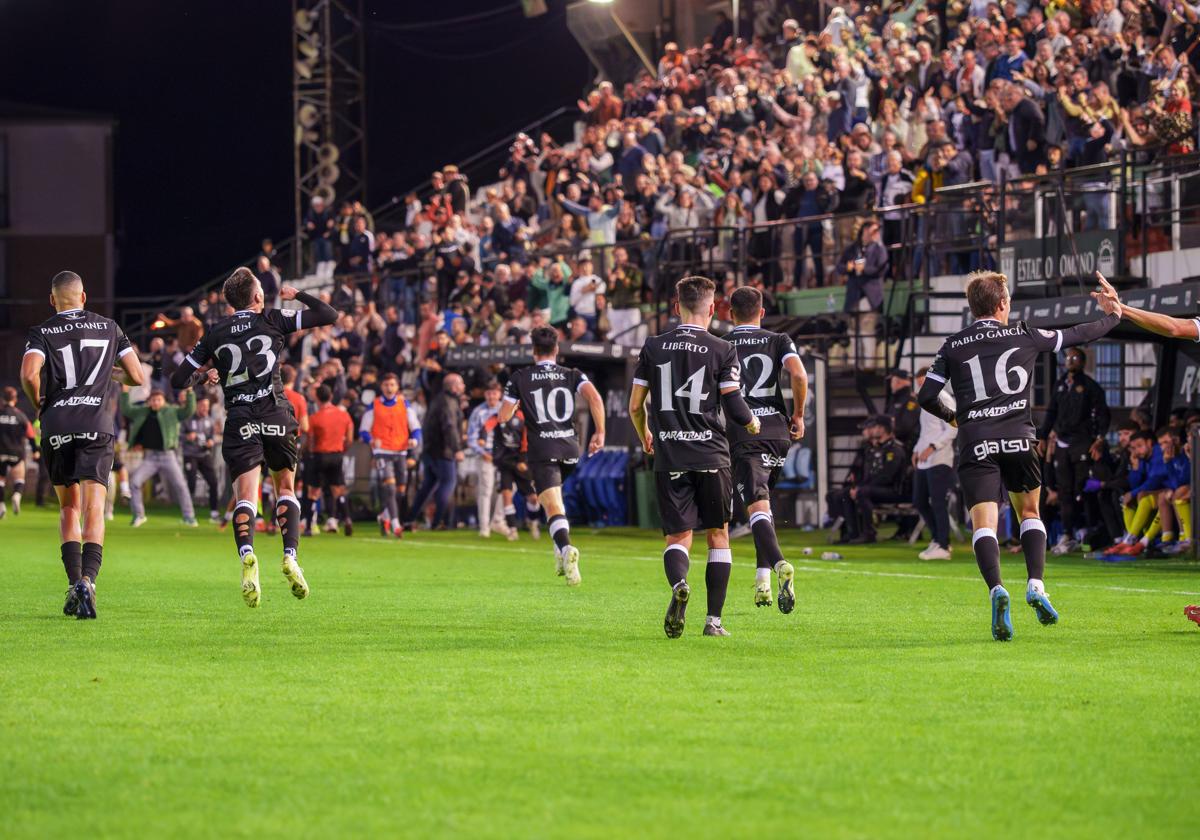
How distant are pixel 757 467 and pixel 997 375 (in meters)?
2.34

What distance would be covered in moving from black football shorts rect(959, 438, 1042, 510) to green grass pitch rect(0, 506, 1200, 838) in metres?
0.86

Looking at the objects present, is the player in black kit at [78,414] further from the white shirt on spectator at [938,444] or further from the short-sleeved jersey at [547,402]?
the white shirt on spectator at [938,444]

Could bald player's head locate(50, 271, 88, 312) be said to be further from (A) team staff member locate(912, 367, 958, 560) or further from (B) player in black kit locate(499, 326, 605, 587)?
(A) team staff member locate(912, 367, 958, 560)

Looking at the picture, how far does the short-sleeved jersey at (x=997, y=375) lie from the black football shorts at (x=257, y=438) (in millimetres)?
4710

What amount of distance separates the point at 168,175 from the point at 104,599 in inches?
1365

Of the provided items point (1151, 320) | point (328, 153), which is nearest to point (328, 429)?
point (1151, 320)

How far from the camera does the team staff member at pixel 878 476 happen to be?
20.9 m

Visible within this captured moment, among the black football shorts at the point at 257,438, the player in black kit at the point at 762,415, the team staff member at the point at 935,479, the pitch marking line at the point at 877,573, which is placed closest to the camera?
the player in black kit at the point at 762,415

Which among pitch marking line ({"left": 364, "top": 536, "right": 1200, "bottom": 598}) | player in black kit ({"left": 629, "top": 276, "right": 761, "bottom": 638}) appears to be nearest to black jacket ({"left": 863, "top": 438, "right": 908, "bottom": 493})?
pitch marking line ({"left": 364, "top": 536, "right": 1200, "bottom": 598})

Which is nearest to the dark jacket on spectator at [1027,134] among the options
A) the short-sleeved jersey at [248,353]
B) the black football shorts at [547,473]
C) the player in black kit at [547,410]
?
the player in black kit at [547,410]

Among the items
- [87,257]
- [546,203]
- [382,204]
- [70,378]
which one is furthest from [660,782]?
[87,257]

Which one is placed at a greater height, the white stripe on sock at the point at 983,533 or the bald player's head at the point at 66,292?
the bald player's head at the point at 66,292

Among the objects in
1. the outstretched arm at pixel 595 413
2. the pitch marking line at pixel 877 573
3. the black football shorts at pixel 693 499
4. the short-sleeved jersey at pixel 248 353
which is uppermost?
the short-sleeved jersey at pixel 248 353

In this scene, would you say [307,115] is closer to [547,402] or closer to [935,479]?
[935,479]
